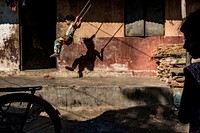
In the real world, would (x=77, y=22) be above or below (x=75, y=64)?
above

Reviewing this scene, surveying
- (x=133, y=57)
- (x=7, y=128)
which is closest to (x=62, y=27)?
(x=133, y=57)

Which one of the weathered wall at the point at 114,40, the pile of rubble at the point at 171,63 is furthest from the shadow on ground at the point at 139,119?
the weathered wall at the point at 114,40

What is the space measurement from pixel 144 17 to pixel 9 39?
4.07m

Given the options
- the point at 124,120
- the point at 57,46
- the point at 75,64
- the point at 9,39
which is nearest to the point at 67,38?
the point at 57,46

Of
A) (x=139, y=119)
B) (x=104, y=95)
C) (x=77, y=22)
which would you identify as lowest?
(x=139, y=119)

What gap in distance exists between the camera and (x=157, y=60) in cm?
966

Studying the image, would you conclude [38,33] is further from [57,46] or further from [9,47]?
[57,46]

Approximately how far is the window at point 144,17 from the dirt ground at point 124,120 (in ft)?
9.92

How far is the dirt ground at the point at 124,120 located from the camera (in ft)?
20.4

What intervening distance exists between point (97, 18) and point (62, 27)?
3.56 feet

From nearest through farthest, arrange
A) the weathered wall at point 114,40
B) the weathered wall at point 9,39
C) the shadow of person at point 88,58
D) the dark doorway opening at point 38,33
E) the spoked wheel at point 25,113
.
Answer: the spoked wheel at point 25,113 → the weathered wall at point 9,39 → the weathered wall at point 114,40 → the shadow of person at point 88,58 → the dark doorway opening at point 38,33

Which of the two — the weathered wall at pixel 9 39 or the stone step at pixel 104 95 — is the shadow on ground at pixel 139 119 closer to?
the stone step at pixel 104 95

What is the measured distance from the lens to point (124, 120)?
696 cm

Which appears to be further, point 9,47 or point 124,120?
point 9,47
